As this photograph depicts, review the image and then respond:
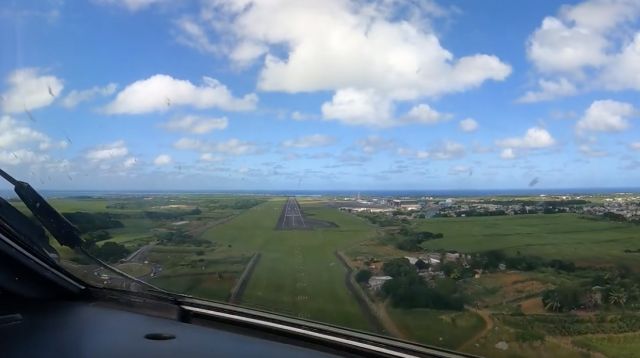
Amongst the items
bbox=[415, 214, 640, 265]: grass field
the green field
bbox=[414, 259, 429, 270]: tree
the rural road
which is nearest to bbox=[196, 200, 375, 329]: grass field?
the green field

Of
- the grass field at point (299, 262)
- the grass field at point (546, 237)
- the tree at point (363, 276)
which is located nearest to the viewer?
the grass field at point (546, 237)

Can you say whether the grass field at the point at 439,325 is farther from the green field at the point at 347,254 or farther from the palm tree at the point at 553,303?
the palm tree at the point at 553,303

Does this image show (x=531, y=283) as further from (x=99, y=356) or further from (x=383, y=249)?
(x=99, y=356)

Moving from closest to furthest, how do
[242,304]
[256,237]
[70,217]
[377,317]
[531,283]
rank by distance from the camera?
[531,283], [377,317], [242,304], [70,217], [256,237]

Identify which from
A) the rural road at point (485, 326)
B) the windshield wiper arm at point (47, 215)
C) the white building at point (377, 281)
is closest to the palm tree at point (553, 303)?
the rural road at point (485, 326)

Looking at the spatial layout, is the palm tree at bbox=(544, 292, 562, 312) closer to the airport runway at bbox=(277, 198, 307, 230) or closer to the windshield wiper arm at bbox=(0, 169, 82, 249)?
the airport runway at bbox=(277, 198, 307, 230)

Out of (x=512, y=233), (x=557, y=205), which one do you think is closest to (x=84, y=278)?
(x=512, y=233)

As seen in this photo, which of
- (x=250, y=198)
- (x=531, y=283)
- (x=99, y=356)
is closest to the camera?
(x=99, y=356)

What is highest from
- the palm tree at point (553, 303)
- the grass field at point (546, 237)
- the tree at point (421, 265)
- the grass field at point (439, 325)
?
the grass field at point (546, 237)
